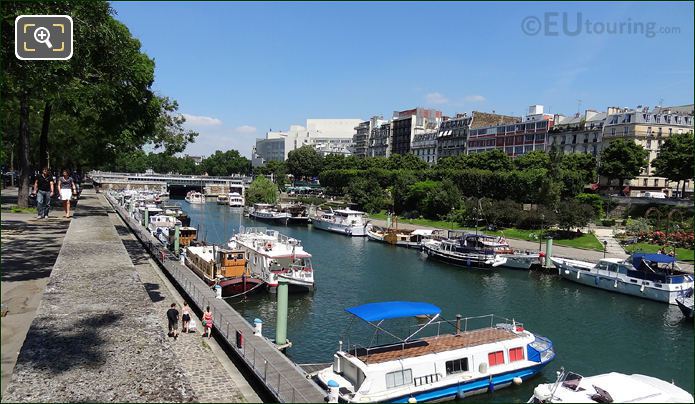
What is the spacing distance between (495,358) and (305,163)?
466ft

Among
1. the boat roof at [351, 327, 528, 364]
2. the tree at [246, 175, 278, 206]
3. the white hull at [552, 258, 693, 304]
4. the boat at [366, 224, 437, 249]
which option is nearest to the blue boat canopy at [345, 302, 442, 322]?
the boat roof at [351, 327, 528, 364]

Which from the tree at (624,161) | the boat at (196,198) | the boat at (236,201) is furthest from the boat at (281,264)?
the boat at (196,198)

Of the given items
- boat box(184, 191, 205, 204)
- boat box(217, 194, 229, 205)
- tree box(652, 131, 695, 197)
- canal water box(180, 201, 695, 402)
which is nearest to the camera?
canal water box(180, 201, 695, 402)

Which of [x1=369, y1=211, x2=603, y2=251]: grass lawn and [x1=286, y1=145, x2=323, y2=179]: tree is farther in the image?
[x1=286, y1=145, x2=323, y2=179]: tree

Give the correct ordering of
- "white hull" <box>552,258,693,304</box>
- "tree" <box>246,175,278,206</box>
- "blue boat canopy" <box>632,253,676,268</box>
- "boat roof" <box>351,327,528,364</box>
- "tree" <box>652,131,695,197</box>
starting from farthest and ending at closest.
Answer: "tree" <box>246,175,278,206</box> < "tree" <box>652,131,695,197</box> < "white hull" <box>552,258,693,304</box> < "blue boat canopy" <box>632,253,676,268</box> < "boat roof" <box>351,327,528,364</box>

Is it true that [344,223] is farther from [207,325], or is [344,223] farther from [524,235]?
[207,325]

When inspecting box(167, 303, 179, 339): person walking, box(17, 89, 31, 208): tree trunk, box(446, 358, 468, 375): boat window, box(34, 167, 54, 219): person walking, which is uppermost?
box(17, 89, 31, 208): tree trunk

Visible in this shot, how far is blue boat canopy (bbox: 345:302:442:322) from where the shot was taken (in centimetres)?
2178

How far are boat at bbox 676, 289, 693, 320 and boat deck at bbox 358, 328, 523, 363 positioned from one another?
15350mm

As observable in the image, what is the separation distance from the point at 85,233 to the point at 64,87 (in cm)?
1526

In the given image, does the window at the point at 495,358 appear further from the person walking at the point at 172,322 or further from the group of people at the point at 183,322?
the person walking at the point at 172,322

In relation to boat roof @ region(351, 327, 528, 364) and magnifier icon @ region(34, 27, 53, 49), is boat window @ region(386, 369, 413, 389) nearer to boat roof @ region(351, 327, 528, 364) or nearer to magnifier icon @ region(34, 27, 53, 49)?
boat roof @ region(351, 327, 528, 364)

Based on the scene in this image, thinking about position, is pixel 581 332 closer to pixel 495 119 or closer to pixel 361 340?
pixel 361 340

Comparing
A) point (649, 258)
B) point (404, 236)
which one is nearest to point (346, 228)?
point (404, 236)
